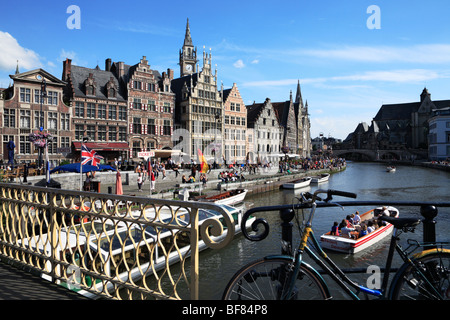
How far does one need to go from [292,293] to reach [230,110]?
5367 centimetres

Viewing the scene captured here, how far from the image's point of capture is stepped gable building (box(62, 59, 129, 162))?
3719 centimetres

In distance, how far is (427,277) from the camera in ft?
→ 9.25

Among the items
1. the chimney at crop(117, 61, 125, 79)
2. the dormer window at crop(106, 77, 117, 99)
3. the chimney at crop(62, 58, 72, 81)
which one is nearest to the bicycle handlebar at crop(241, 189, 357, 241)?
the dormer window at crop(106, 77, 117, 99)

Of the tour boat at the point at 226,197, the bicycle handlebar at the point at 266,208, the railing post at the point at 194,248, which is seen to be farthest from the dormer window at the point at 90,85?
the bicycle handlebar at the point at 266,208

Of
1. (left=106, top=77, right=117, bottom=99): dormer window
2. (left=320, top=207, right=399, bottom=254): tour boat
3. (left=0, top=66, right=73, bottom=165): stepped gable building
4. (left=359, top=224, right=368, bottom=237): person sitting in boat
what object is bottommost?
(left=320, top=207, right=399, bottom=254): tour boat

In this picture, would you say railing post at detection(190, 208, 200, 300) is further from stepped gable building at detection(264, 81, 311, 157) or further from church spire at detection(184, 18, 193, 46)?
church spire at detection(184, 18, 193, 46)

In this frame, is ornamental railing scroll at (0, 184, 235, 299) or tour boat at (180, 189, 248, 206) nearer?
ornamental railing scroll at (0, 184, 235, 299)

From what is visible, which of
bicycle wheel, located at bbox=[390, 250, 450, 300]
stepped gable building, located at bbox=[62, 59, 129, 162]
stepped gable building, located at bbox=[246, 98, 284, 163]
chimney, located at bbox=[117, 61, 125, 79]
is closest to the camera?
bicycle wheel, located at bbox=[390, 250, 450, 300]

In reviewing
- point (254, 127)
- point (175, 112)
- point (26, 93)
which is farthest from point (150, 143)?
point (254, 127)

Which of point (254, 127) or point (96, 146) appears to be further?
point (254, 127)

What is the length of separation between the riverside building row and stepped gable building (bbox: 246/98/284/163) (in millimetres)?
1997

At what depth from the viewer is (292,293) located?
2.83 meters

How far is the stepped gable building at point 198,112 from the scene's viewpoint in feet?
157

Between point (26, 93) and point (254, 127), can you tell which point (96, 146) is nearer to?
point (26, 93)
